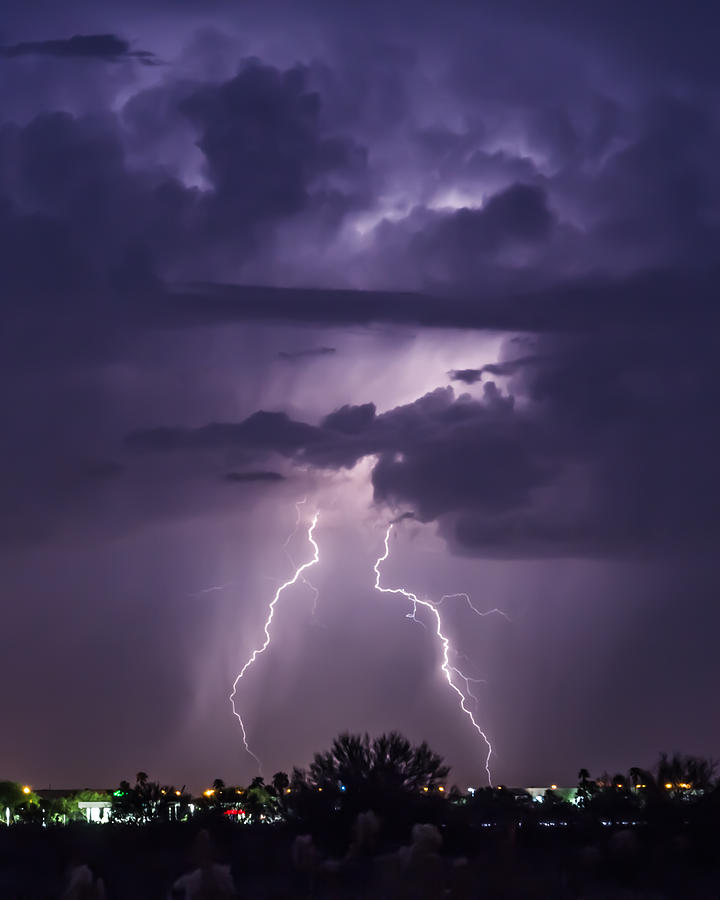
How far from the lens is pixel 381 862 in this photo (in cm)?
3406

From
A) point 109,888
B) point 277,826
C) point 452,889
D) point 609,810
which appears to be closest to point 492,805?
point 609,810

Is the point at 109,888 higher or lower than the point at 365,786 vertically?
lower

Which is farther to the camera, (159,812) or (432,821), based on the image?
(159,812)

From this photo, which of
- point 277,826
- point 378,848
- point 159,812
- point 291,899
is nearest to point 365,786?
point 277,826

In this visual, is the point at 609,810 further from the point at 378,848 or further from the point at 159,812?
the point at 159,812

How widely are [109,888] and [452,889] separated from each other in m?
10.1

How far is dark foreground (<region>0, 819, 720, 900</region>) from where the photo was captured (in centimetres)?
3228

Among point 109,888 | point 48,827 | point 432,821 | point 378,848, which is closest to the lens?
point 109,888

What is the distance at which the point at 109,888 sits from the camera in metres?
36.2

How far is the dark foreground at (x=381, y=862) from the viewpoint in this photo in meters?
32.3

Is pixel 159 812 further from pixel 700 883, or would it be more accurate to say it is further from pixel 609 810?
pixel 700 883

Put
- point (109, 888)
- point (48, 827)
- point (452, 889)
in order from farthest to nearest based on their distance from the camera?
point (48, 827), point (109, 888), point (452, 889)

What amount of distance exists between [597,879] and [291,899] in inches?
359

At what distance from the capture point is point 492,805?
49969 millimetres
